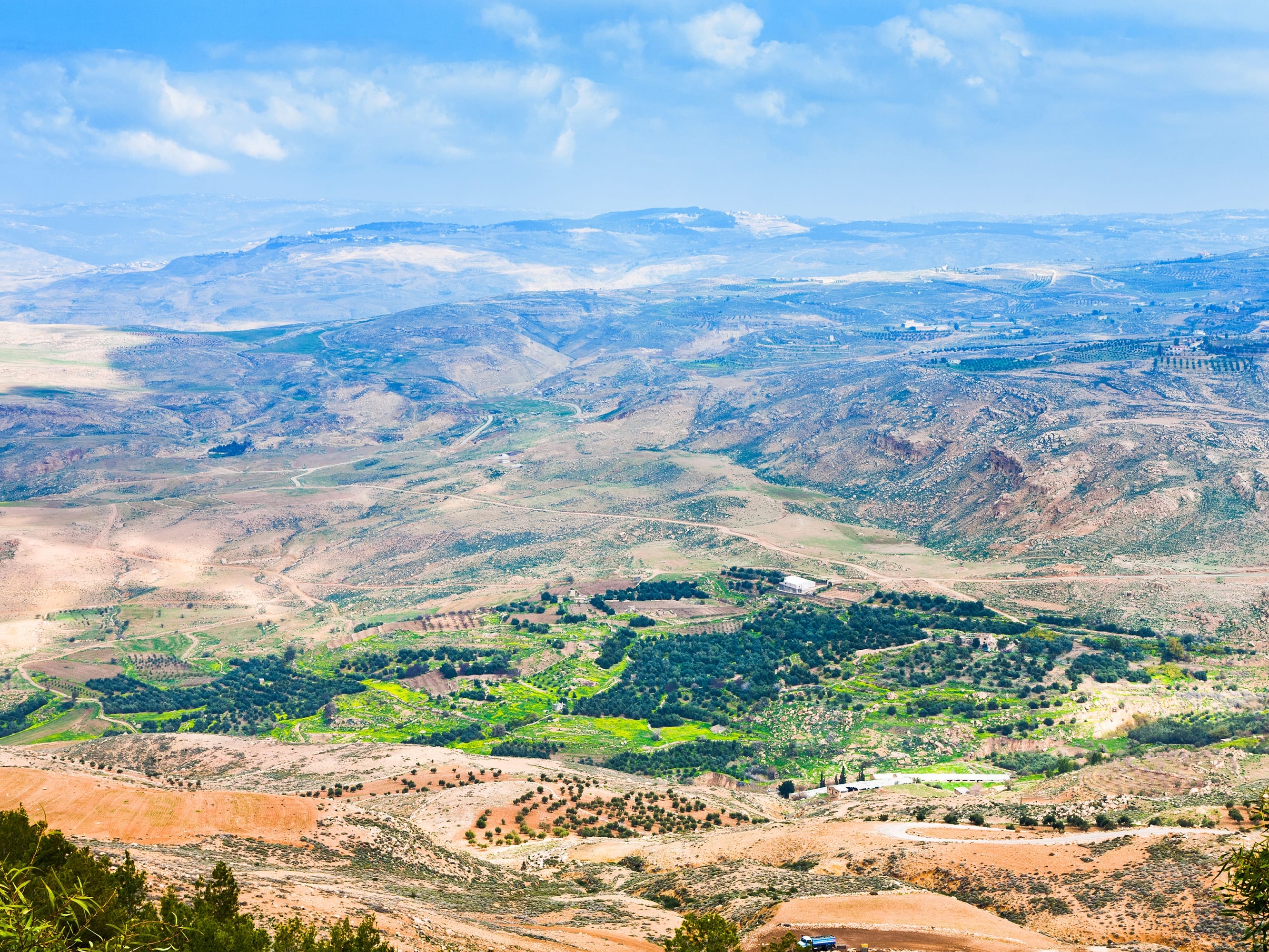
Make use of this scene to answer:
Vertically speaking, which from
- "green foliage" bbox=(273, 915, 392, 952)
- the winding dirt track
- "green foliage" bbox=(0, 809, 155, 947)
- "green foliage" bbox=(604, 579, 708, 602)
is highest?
"green foliage" bbox=(0, 809, 155, 947)

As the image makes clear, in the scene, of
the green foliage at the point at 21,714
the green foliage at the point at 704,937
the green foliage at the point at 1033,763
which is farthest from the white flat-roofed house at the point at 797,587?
the green foliage at the point at 704,937

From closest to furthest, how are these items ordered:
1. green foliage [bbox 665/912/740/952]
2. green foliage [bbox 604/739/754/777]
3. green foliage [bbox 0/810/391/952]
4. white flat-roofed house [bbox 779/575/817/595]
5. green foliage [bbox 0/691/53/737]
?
green foliage [bbox 0/810/391/952] → green foliage [bbox 665/912/740/952] → green foliage [bbox 604/739/754/777] → green foliage [bbox 0/691/53/737] → white flat-roofed house [bbox 779/575/817/595]

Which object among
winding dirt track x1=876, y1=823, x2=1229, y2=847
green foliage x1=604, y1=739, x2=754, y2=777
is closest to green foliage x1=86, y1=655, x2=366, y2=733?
green foliage x1=604, y1=739, x2=754, y2=777

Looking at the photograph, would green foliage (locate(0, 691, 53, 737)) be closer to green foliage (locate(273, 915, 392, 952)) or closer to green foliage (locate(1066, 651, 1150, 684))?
green foliage (locate(273, 915, 392, 952))

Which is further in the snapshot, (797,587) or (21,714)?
(797,587)

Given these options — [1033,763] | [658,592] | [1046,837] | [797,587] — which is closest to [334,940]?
[1046,837]

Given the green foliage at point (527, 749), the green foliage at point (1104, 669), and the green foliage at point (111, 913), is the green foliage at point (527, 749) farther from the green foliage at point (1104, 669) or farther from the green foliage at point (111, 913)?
the green foliage at point (111, 913)

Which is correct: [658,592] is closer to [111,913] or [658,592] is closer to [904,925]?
[904,925]
